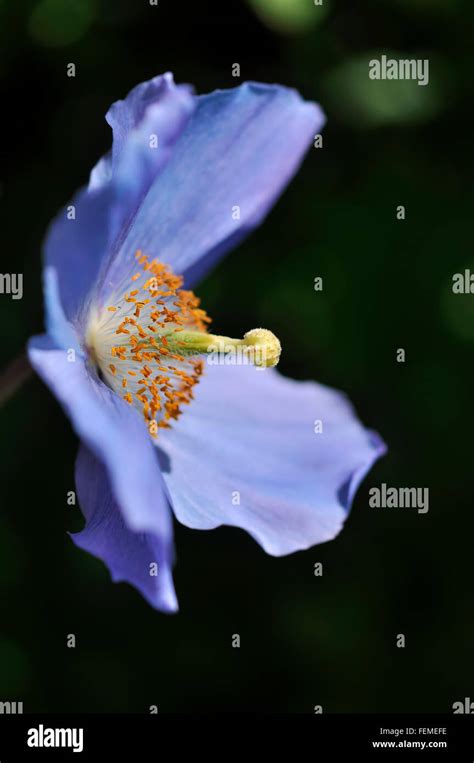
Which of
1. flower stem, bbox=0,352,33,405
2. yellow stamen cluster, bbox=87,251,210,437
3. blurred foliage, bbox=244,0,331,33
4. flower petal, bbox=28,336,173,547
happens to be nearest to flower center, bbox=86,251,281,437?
yellow stamen cluster, bbox=87,251,210,437

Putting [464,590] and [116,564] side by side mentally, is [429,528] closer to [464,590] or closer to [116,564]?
[464,590]

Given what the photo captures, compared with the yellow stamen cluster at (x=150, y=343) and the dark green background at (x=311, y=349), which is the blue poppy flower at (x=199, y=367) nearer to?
the yellow stamen cluster at (x=150, y=343)

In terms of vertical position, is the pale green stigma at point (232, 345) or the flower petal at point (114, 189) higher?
the flower petal at point (114, 189)

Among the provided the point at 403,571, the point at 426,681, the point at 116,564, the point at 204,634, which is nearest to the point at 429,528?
the point at 403,571

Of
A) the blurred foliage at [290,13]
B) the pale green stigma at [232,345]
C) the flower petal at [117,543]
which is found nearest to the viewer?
the flower petal at [117,543]
